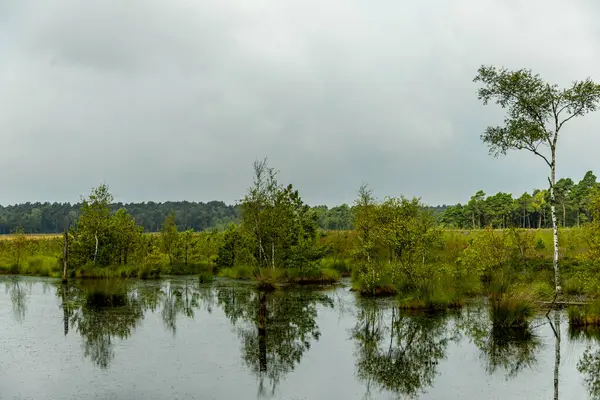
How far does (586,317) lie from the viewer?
21062 millimetres

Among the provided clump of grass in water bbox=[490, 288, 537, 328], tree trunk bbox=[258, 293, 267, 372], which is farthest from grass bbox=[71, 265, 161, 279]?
Answer: clump of grass in water bbox=[490, 288, 537, 328]

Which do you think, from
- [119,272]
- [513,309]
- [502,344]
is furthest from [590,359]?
[119,272]

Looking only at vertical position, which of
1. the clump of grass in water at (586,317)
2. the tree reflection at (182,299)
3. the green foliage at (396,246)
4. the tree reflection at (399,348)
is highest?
the green foliage at (396,246)

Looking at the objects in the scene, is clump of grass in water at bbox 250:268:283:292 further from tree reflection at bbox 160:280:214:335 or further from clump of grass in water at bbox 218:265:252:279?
clump of grass in water at bbox 218:265:252:279

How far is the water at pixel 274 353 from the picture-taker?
42.9ft

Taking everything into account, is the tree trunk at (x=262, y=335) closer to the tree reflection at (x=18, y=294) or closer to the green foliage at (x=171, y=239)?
the tree reflection at (x=18, y=294)

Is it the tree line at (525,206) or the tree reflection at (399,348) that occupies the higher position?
the tree line at (525,206)

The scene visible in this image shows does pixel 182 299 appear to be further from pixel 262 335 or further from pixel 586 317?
pixel 586 317

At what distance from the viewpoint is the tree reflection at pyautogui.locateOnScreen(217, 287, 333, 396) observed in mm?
15289

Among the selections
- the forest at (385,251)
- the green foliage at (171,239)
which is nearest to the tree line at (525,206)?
the forest at (385,251)

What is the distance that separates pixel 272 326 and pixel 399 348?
18.4 feet

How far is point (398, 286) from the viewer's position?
27.3 metres

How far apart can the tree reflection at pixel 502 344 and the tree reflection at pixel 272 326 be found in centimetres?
586

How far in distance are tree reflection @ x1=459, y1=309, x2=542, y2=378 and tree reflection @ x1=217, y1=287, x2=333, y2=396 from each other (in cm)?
586
